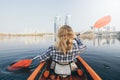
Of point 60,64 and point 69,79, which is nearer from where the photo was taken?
point 60,64

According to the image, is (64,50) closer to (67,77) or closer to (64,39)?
(64,39)

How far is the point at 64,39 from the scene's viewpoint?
4.14 m

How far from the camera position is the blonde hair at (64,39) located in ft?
13.6

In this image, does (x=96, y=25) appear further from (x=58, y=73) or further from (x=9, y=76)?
(x=9, y=76)

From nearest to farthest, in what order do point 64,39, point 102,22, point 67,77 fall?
point 64,39
point 67,77
point 102,22

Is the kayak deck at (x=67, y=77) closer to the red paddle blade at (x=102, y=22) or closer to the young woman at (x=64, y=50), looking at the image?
the young woman at (x=64, y=50)

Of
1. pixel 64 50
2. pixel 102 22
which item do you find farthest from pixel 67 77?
pixel 102 22

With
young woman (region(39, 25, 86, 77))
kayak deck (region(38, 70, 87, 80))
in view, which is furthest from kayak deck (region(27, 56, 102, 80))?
young woman (region(39, 25, 86, 77))

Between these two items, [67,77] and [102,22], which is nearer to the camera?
[67,77]

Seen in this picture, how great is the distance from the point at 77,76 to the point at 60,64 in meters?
1.03

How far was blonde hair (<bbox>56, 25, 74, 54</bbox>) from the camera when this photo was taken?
4137mm

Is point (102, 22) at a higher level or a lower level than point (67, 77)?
higher

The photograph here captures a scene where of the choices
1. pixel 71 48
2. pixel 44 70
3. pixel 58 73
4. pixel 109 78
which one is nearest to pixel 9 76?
pixel 44 70

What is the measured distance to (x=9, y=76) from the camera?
6.91 m
